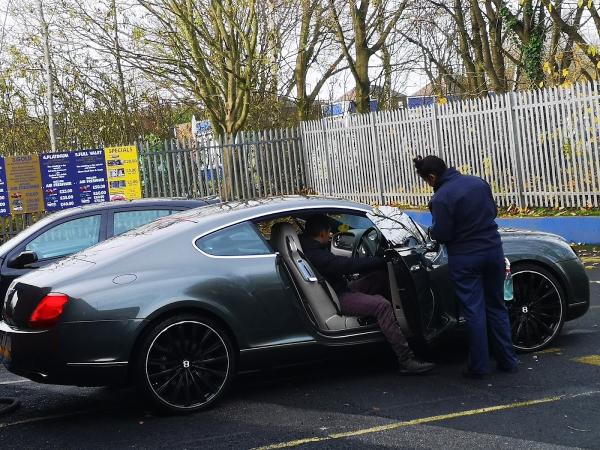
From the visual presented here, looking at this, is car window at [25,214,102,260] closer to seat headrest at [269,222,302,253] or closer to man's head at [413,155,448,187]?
seat headrest at [269,222,302,253]

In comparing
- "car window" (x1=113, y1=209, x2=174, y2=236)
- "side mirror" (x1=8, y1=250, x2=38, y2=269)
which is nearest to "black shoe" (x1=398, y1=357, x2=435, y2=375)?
"car window" (x1=113, y1=209, x2=174, y2=236)

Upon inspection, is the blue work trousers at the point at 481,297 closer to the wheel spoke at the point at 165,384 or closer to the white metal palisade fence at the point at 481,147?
the wheel spoke at the point at 165,384

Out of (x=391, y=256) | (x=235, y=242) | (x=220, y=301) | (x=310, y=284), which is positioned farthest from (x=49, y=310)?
(x=391, y=256)

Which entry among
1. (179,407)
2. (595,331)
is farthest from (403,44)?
(179,407)

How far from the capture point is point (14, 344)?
597 centimetres

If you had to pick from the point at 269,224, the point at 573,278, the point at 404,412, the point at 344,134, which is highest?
the point at 344,134

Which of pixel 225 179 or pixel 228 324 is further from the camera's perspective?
pixel 225 179

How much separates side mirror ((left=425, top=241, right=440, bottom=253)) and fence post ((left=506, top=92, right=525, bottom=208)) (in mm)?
10189

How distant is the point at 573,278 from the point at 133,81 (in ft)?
75.1

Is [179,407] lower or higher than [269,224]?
lower

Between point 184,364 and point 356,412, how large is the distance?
121 centimetres

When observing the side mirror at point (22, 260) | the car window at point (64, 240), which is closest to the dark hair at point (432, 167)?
the car window at point (64, 240)

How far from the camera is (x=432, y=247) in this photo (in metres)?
6.83

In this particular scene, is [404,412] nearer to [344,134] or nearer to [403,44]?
[344,134]
